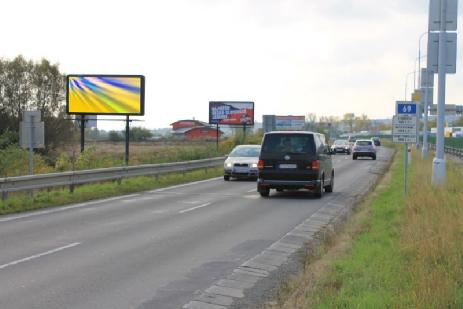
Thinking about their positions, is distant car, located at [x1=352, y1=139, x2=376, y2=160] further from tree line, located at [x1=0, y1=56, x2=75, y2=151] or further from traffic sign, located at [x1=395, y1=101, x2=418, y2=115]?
traffic sign, located at [x1=395, y1=101, x2=418, y2=115]

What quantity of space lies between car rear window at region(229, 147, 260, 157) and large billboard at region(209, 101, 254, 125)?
30.9 meters

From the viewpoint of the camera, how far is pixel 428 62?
18969 mm

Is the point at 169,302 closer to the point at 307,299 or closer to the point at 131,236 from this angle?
the point at 307,299

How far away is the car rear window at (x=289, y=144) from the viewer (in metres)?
18.3

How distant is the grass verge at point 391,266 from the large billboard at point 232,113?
46.1 metres

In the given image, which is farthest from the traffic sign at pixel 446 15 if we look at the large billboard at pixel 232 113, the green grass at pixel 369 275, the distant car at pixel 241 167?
the large billboard at pixel 232 113

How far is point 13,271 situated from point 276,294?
11.5ft

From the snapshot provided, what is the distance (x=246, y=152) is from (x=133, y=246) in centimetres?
1715

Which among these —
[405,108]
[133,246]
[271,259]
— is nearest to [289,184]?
[405,108]

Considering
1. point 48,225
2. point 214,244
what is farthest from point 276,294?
point 48,225

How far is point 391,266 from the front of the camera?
7.66m

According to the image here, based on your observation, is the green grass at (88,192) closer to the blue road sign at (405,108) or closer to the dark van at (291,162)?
the dark van at (291,162)

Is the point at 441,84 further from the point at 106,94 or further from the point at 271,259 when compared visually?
the point at 106,94

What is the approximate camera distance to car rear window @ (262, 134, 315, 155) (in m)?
18.3
